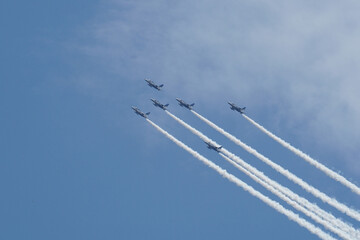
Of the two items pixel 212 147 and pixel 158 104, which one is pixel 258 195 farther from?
pixel 158 104

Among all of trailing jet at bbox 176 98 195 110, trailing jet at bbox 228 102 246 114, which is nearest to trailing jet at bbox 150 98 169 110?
trailing jet at bbox 176 98 195 110

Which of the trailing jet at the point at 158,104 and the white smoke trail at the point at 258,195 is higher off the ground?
the trailing jet at the point at 158,104

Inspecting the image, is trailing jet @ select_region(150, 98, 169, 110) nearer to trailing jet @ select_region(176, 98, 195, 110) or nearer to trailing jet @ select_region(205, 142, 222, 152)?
trailing jet @ select_region(176, 98, 195, 110)

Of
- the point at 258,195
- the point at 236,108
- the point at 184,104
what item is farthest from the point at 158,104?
the point at 258,195

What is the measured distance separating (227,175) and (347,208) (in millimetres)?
30018

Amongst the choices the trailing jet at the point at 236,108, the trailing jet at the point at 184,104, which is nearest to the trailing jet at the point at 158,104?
the trailing jet at the point at 184,104

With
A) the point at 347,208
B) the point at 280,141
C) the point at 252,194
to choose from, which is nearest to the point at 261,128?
the point at 280,141

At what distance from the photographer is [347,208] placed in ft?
498

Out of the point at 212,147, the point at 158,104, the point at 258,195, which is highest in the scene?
the point at 158,104

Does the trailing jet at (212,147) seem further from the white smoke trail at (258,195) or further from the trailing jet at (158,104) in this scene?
the trailing jet at (158,104)

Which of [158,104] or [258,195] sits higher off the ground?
[158,104]

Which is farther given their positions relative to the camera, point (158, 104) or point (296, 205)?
point (158, 104)

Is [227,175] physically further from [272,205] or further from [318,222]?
[318,222]

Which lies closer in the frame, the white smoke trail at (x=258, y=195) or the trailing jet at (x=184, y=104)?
the white smoke trail at (x=258, y=195)
